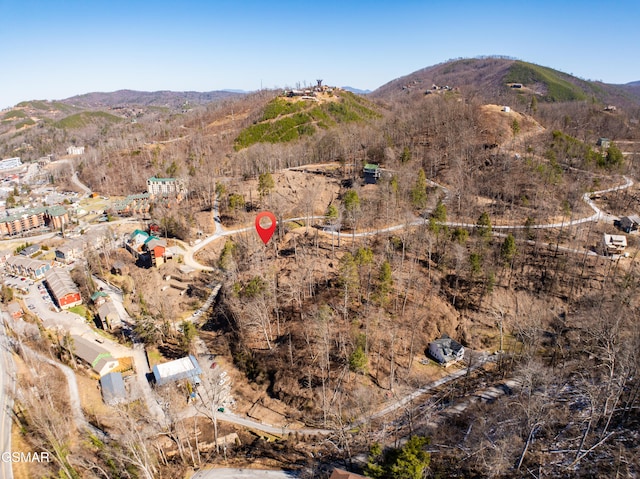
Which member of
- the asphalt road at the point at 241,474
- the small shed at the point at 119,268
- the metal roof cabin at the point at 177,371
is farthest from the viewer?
the small shed at the point at 119,268

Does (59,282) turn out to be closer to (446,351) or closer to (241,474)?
(241,474)

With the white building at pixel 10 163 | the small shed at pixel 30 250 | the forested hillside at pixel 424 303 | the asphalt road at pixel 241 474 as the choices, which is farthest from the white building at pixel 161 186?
the white building at pixel 10 163

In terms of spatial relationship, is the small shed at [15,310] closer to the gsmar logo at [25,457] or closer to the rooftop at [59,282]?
the rooftop at [59,282]

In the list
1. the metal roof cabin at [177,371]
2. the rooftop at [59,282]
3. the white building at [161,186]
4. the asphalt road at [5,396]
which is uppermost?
the white building at [161,186]

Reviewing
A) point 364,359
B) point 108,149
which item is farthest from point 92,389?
point 108,149

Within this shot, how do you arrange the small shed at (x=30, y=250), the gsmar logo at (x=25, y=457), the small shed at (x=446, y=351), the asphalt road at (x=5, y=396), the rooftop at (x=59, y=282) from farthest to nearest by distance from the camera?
1. the small shed at (x=30, y=250)
2. the rooftop at (x=59, y=282)
3. the small shed at (x=446, y=351)
4. the gsmar logo at (x=25, y=457)
5. the asphalt road at (x=5, y=396)

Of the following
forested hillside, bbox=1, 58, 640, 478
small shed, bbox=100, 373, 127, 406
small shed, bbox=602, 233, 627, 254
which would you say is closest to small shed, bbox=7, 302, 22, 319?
forested hillside, bbox=1, 58, 640, 478

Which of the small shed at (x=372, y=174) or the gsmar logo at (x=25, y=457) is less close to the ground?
the small shed at (x=372, y=174)

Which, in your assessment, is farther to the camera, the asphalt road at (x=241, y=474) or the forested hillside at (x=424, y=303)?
the forested hillside at (x=424, y=303)
